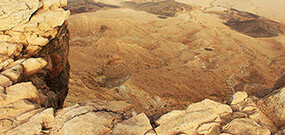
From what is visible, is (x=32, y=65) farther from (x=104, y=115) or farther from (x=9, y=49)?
(x=104, y=115)

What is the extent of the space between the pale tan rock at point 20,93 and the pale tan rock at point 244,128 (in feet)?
11.7

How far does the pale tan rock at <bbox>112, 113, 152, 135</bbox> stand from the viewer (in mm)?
2777

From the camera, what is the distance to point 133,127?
9.37ft

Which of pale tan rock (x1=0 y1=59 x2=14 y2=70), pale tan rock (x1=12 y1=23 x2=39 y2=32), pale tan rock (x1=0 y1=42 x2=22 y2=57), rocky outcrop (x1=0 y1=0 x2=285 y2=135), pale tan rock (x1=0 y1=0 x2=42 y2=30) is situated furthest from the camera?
pale tan rock (x1=12 y1=23 x2=39 y2=32)

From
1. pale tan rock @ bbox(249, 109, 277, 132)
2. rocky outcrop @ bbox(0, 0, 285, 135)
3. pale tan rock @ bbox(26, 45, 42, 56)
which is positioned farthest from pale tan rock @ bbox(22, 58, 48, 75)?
pale tan rock @ bbox(249, 109, 277, 132)

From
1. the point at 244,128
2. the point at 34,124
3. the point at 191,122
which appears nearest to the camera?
the point at 34,124

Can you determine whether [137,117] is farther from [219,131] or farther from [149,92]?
[149,92]

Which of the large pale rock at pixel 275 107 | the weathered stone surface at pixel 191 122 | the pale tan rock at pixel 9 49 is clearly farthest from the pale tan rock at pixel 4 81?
the large pale rock at pixel 275 107

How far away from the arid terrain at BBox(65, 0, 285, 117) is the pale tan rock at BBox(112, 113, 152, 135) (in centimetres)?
111

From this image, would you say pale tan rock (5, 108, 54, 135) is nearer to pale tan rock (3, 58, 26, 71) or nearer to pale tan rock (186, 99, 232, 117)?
pale tan rock (3, 58, 26, 71)

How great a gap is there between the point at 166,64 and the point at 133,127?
986 cm

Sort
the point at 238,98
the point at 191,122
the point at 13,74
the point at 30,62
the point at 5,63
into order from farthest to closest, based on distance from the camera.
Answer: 1. the point at 30,62
2. the point at 5,63
3. the point at 238,98
4. the point at 13,74
5. the point at 191,122

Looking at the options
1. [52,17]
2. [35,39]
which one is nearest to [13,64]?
[35,39]

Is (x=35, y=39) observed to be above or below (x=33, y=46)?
above
